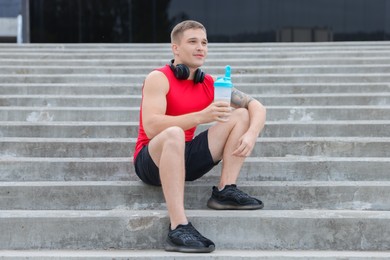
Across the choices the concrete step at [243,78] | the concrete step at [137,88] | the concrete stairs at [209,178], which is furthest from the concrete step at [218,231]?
the concrete step at [243,78]

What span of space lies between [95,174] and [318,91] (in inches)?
118

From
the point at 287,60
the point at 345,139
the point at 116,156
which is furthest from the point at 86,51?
the point at 345,139

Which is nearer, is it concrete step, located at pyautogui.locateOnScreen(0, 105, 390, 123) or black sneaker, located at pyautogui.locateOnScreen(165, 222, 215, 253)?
black sneaker, located at pyautogui.locateOnScreen(165, 222, 215, 253)

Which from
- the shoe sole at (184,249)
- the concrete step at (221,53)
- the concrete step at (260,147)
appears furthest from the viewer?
the concrete step at (221,53)

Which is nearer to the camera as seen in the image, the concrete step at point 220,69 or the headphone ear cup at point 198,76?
the headphone ear cup at point 198,76

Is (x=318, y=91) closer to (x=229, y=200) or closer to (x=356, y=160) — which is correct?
(x=356, y=160)

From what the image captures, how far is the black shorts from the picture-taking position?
11.0 feet

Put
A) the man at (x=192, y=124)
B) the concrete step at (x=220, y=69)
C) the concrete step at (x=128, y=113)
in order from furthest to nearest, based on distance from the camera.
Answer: the concrete step at (x=220, y=69) → the concrete step at (x=128, y=113) → the man at (x=192, y=124)

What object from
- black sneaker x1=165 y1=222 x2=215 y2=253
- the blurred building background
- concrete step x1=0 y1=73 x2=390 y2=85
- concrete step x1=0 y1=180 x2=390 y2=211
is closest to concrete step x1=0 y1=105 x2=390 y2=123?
concrete step x1=0 y1=73 x2=390 y2=85

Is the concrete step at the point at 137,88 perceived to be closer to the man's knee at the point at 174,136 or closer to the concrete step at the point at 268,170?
the concrete step at the point at 268,170

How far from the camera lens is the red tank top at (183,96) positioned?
3.38m

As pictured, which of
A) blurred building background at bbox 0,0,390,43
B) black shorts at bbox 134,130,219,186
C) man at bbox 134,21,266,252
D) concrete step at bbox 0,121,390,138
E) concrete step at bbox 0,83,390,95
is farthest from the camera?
blurred building background at bbox 0,0,390,43

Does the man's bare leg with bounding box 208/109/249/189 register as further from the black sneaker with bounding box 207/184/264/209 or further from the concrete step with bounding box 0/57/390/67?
the concrete step with bounding box 0/57/390/67

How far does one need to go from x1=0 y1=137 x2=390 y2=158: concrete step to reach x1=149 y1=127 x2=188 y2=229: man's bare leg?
129 centimetres
